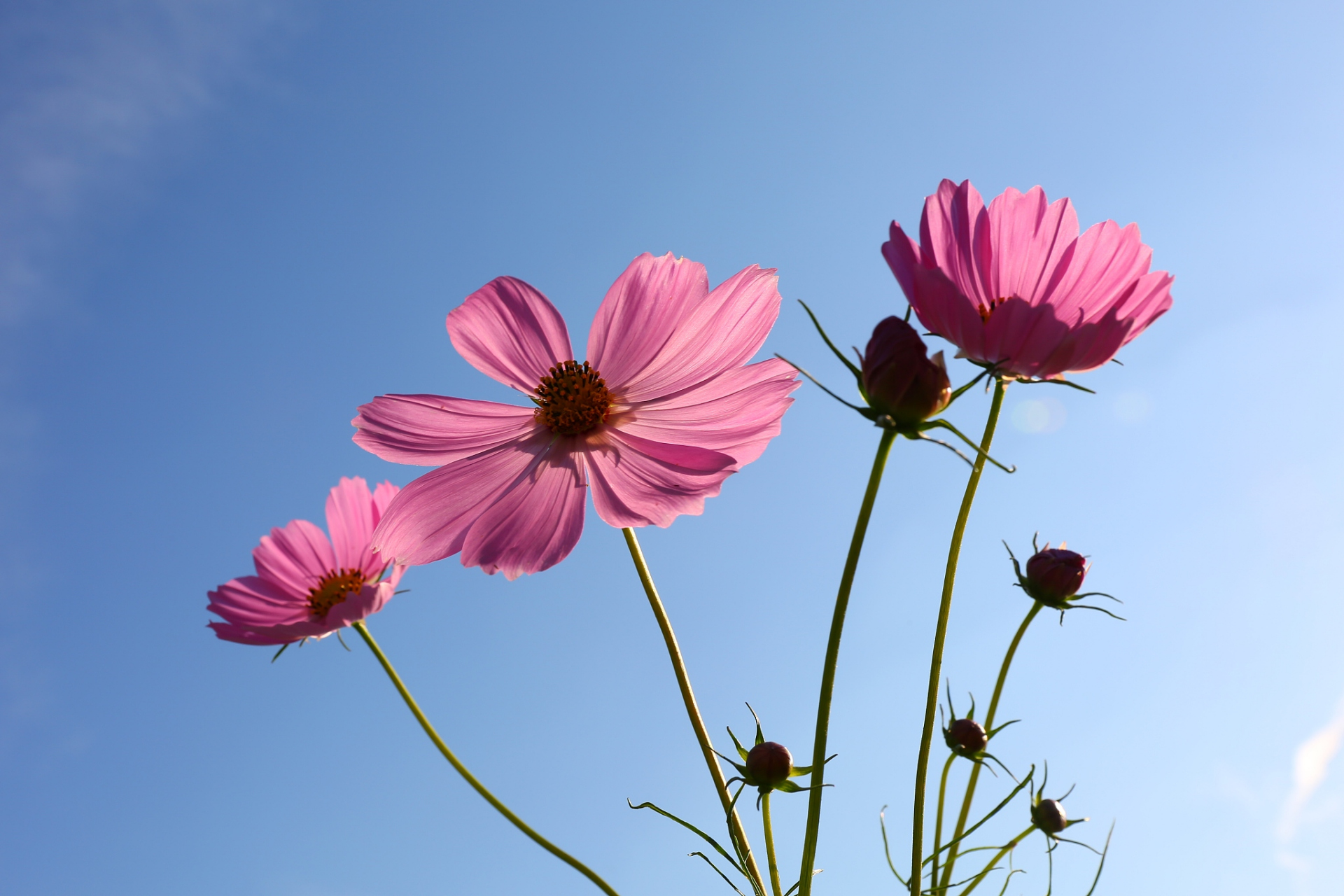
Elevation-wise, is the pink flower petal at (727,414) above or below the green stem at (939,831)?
above

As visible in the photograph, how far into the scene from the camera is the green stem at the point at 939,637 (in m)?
0.63

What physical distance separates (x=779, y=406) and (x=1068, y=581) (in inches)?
13.0

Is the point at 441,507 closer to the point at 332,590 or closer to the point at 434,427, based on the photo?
the point at 434,427

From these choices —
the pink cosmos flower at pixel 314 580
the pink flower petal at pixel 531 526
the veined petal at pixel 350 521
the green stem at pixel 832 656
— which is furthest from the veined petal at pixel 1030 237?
the veined petal at pixel 350 521

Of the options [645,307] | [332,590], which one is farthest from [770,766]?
[332,590]

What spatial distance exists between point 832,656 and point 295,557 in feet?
2.59

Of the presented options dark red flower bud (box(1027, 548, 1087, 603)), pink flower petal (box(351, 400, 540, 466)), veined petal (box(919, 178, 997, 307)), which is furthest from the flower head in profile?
pink flower petal (box(351, 400, 540, 466))

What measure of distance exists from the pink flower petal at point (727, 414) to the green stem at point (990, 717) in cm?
30

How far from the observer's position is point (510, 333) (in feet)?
2.99

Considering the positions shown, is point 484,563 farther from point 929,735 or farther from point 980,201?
point 980,201

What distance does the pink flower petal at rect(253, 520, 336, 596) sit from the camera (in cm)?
106

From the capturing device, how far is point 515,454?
87 centimetres

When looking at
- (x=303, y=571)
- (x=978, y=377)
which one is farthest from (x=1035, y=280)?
(x=303, y=571)

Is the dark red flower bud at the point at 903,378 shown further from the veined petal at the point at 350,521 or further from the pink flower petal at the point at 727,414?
the veined petal at the point at 350,521
